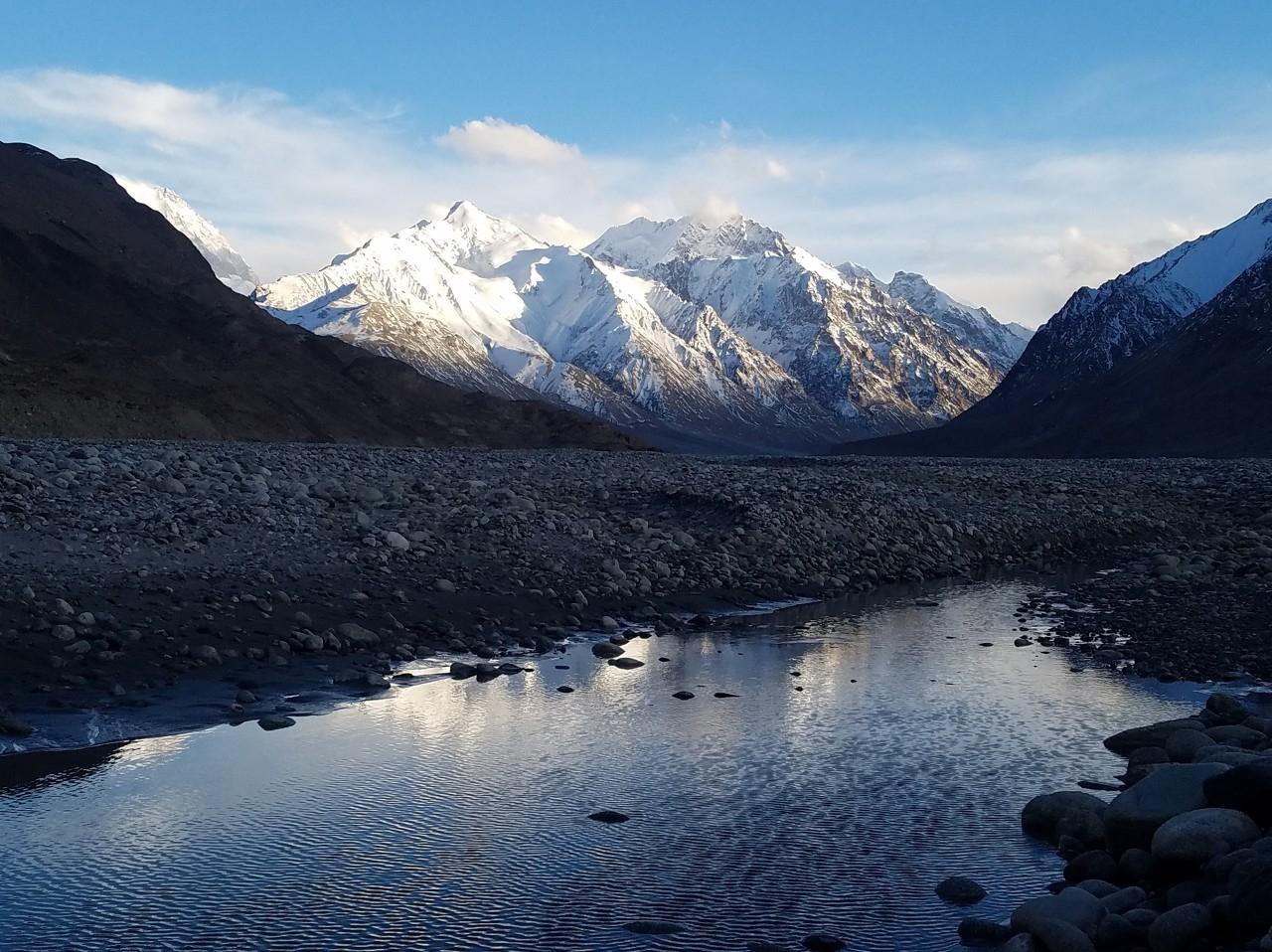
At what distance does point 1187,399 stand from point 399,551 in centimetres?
15541

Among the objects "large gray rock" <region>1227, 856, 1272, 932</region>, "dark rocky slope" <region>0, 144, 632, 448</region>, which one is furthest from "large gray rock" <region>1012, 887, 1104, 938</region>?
"dark rocky slope" <region>0, 144, 632, 448</region>

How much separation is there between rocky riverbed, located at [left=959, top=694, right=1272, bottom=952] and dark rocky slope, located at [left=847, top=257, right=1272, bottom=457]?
124 metres

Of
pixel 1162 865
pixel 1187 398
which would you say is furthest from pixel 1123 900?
pixel 1187 398

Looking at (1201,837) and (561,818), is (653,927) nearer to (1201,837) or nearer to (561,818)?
(561,818)

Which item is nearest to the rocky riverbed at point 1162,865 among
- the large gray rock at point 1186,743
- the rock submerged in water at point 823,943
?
the large gray rock at point 1186,743

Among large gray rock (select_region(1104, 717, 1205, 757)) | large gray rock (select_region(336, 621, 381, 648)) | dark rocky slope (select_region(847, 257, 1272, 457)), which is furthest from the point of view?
dark rocky slope (select_region(847, 257, 1272, 457))

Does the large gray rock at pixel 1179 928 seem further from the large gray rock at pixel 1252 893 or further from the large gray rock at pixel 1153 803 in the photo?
the large gray rock at pixel 1153 803

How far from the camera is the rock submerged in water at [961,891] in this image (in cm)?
1071

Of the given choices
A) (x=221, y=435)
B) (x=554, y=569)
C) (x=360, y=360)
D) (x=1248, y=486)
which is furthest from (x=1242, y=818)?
(x=360, y=360)

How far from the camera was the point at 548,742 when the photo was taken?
1541 centimetres

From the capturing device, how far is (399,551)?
1006 inches

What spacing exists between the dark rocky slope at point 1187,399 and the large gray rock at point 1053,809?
407 feet

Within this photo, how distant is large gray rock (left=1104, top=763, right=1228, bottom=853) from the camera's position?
36.1ft

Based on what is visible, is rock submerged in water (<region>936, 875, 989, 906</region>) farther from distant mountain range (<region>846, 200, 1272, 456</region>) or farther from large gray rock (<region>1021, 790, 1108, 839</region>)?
distant mountain range (<region>846, 200, 1272, 456</region>)
